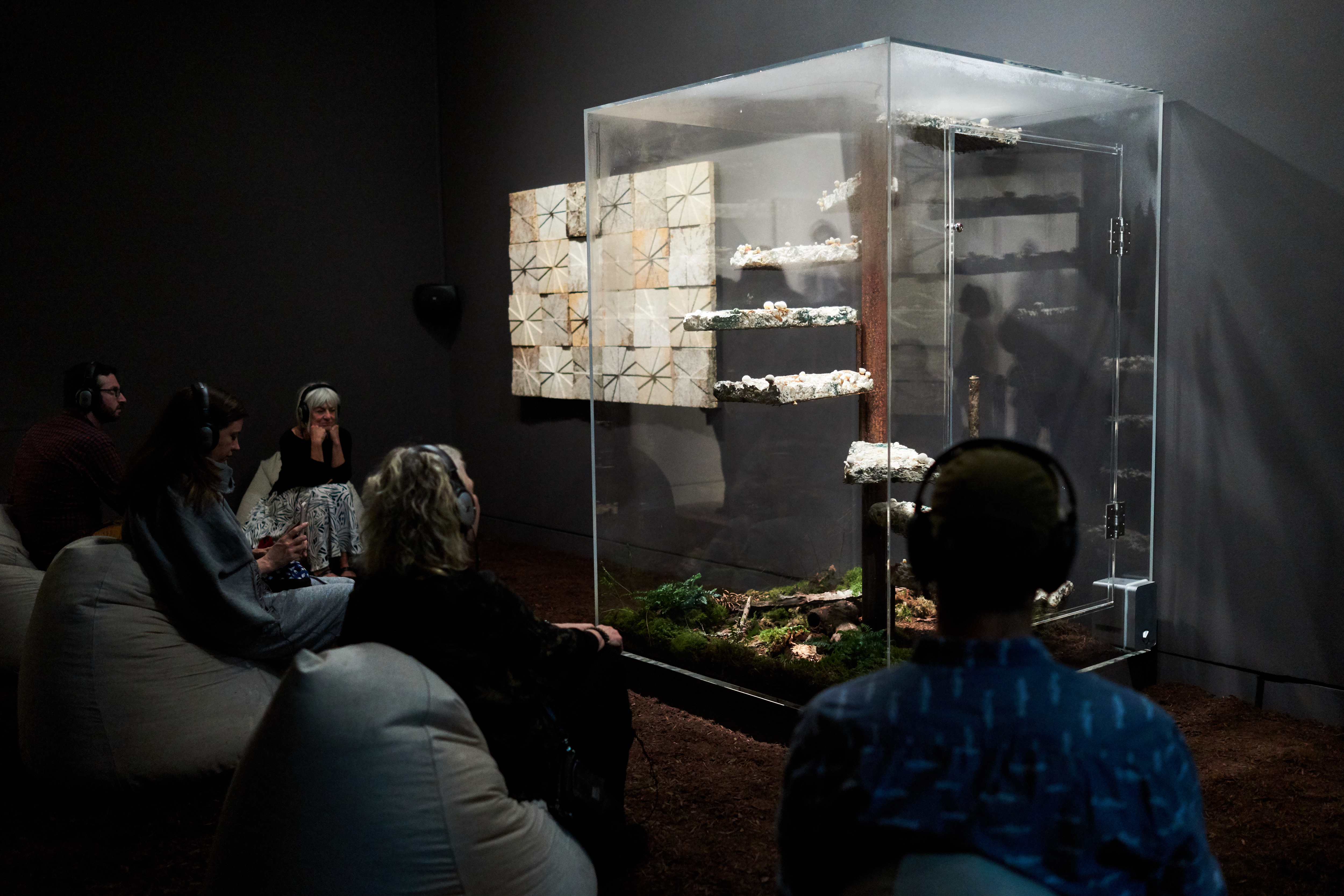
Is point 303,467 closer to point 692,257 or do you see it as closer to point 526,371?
point 526,371

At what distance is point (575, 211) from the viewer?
6387 millimetres

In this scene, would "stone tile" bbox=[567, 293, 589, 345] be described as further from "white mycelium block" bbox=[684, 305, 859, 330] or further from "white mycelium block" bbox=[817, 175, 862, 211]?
"white mycelium block" bbox=[817, 175, 862, 211]

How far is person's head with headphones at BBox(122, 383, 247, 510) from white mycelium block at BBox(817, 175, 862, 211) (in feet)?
6.67

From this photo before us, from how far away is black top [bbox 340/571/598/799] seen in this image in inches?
84.7

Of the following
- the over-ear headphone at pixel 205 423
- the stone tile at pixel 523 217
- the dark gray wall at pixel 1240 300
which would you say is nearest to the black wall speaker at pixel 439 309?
the stone tile at pixel 523 217

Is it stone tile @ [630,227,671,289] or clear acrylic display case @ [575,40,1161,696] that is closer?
clear acrylic display case @ [575,40,1161,696]

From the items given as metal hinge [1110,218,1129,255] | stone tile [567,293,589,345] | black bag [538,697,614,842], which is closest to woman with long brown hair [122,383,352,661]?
black bag [538,697,614,842]

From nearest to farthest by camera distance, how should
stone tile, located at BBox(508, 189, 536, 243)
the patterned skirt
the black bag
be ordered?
the black bag, the patterned skirt, stone tile, located at BBox(508, 189, 536, 243)

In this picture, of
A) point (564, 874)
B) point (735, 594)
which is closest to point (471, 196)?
point (735, 594)

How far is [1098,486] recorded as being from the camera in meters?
3.76

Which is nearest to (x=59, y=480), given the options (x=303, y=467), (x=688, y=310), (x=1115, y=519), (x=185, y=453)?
(x=303, y=467)

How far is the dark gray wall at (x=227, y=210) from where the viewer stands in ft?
19.0

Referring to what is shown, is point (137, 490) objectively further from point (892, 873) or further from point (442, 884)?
point (892, 873)

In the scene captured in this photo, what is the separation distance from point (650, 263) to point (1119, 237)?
5.61 ft
